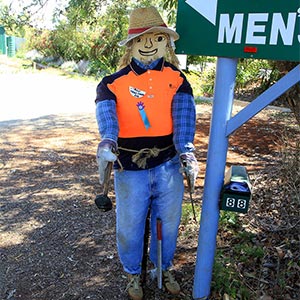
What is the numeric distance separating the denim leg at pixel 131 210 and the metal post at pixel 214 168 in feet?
1.14

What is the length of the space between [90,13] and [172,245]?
332 centimetres

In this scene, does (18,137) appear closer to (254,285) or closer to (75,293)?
(75,293)

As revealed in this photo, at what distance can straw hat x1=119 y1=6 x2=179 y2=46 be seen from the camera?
2.04 meters

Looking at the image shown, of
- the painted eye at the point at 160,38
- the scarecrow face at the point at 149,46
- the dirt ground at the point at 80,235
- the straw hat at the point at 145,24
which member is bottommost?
the dirt ground at the point at 80,235

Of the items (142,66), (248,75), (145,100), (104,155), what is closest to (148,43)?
(142,66)

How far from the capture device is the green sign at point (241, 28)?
1.65 meters

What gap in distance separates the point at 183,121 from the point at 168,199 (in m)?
0.46

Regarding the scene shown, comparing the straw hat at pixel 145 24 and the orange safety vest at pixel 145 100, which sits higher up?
the straw hat at pixel 145 24

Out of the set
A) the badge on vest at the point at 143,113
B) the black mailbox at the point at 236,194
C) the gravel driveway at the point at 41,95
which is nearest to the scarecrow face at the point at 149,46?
the badge on vest at the point at 143,113

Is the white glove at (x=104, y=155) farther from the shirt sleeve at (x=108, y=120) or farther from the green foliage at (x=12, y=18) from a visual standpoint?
the green foliage at (x=12, y=18)

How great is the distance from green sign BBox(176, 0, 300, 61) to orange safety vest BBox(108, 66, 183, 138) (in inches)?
8.8

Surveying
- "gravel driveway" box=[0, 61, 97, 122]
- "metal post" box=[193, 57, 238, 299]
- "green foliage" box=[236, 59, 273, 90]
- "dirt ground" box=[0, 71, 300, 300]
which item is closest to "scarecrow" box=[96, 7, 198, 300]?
"metal post" box=[193, 57, 238, 299]

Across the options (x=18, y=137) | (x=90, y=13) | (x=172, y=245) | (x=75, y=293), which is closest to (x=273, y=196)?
(x=172, y=245)

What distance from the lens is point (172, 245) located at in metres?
2.36
